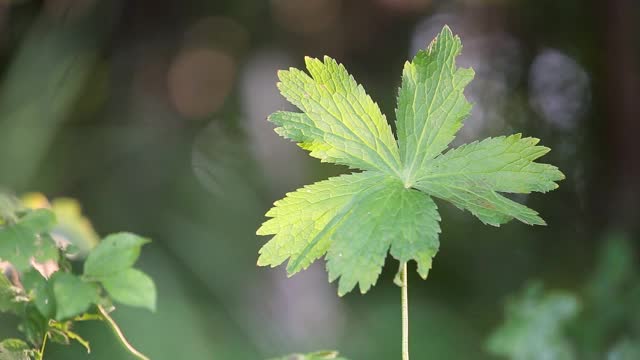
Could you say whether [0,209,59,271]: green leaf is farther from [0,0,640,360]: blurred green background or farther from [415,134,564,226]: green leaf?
[0,0,640,360]: blurred green background

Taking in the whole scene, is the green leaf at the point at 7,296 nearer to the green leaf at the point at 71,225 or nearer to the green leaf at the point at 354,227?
the green leaf at the point at 354,227

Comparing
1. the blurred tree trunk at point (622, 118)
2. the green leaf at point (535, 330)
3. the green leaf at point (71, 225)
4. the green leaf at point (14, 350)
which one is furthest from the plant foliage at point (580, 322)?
the blurred tree trunk at point (622, 118)

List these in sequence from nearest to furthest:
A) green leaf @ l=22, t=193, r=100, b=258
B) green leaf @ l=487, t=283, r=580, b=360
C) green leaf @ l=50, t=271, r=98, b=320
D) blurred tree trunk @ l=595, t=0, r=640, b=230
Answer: green leaf @ l=50, t=271, r=98, b=320, green leaf @ l=22, t=193, r=100, b=258, green leaf @ l=487, t=283, r=580, b=360, blurred tree trunk @ l=595, t=0, r=640, b=230

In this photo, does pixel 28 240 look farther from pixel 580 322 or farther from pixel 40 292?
pixel 580 322

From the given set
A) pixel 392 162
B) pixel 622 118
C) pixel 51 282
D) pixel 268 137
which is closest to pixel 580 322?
pixel 392 162

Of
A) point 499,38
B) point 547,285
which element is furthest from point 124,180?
point 499,38

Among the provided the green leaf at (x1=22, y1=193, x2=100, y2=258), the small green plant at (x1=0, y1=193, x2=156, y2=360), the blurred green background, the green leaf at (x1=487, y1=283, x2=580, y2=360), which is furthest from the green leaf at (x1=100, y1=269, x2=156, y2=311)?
the blurred green background

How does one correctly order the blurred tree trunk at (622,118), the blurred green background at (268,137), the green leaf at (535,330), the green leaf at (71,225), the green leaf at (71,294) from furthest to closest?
the blurred tree trunk at (622,118) < the blurred green background at (268,137) < the green leaf at (535,330) < the green leaf at (71,225) < the green leaf at (71,294)
